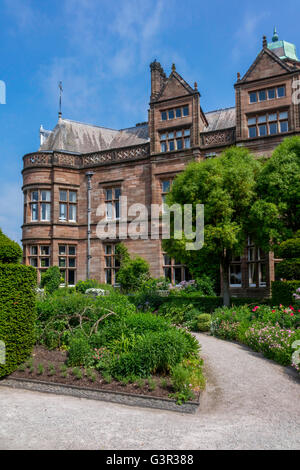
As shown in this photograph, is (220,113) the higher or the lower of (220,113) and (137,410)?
the higher

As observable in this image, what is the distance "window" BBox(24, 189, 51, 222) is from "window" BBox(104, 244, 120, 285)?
4295mm

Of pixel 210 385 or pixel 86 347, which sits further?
pixel 86 347

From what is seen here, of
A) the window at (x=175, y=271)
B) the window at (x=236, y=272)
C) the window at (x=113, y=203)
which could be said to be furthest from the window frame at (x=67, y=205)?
the window at (x=236, y=272)

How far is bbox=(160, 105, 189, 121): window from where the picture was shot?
71.1 ft

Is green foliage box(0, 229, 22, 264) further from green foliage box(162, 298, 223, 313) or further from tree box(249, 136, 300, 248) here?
tree box(249, 136, 300, 248)

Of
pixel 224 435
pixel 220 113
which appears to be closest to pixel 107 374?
pixel 224 435

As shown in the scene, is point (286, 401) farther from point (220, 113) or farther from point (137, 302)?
point (220, 113)

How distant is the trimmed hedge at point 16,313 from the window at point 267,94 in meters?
15.9

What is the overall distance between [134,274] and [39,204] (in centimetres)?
769

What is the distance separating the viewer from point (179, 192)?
1450 cm

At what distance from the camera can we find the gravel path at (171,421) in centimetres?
470

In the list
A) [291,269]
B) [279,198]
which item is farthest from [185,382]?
[279,198]

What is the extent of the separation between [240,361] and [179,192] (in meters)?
7.54

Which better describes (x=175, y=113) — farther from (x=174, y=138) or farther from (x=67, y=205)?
(x=67, y=205)
